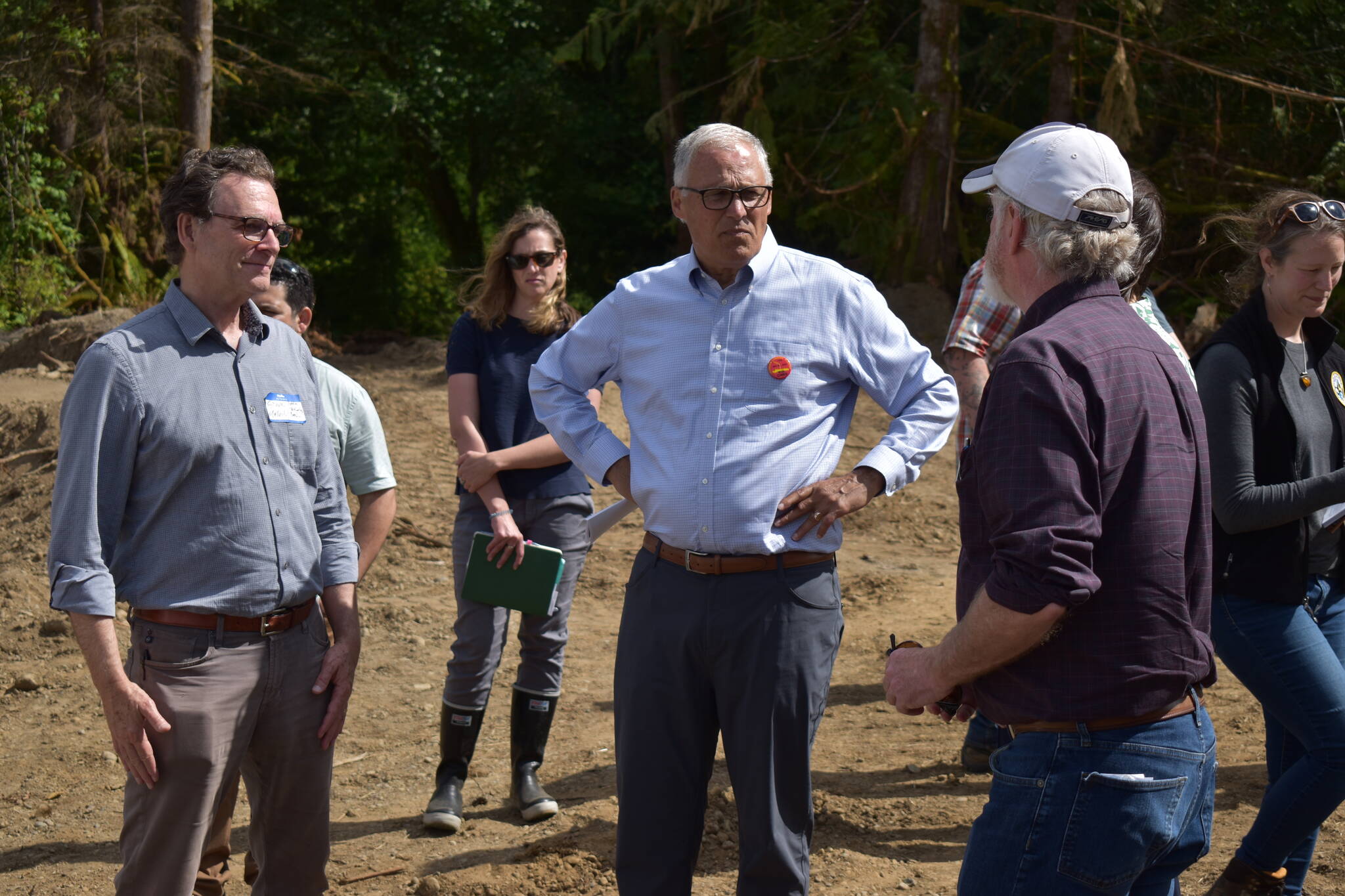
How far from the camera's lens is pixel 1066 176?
2232 mm

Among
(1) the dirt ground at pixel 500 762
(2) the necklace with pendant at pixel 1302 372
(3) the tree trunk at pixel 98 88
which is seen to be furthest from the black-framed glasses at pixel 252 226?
(3) the tree trunk at pixel 98 88

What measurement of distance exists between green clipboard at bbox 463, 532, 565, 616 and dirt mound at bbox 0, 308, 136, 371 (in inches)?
371

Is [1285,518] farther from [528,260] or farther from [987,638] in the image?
[528,260]

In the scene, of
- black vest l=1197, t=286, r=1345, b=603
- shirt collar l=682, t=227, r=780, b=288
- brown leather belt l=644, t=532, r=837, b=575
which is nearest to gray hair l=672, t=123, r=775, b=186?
shirt collar l=682, t=227, r=780, b=288

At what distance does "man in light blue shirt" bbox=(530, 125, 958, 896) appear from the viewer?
3.10 meters

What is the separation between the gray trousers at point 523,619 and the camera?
470cm

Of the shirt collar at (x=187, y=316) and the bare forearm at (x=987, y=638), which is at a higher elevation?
the shirt collar at (x=187, y=316)

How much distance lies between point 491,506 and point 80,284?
45.5ft

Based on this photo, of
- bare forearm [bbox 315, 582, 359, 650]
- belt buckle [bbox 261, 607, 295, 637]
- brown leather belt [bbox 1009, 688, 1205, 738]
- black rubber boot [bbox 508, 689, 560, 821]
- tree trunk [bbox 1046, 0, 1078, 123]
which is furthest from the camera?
tree trunk [bbox 1046, 0, 1078, 123]

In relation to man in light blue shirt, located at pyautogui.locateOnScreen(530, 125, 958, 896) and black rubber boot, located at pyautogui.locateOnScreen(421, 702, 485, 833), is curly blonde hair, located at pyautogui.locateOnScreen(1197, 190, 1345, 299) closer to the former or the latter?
man in light blue shirt, located at pyautogui.locateOnScreen(530, 125, 958, 896)

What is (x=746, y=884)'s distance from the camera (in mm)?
3121

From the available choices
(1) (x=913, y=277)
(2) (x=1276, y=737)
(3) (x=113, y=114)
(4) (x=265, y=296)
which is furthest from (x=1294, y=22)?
(3) (x=113, y=114)

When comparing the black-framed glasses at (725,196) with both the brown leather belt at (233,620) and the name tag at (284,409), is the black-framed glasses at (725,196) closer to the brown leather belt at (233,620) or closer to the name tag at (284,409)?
the name tag at (284,409)

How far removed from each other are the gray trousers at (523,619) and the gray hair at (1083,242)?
106 inches
